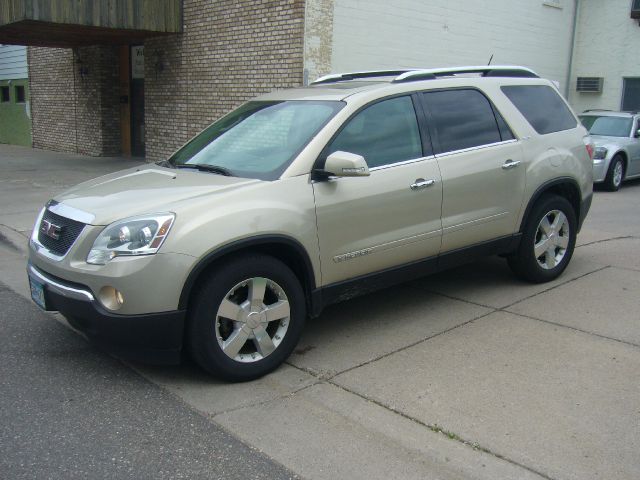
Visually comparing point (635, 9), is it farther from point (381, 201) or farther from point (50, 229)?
point (50, 229)

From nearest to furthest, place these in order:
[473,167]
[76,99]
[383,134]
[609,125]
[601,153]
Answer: [383,134] → [473,167] → [601,153] → [609,125] → [76,99]

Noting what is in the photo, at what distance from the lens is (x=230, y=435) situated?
3.48 metres

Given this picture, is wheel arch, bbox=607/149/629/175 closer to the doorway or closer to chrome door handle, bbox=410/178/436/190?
chrome door handle, bbox=410/178/436/190

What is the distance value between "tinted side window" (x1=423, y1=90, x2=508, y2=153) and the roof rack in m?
0.19

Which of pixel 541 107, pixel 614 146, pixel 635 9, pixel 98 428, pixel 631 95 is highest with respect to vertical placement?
pixel 635 9

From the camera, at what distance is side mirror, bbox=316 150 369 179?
413 centimetres

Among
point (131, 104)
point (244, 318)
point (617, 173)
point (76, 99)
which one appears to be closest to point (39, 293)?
point (244, 318)

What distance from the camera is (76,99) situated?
18.5 metres

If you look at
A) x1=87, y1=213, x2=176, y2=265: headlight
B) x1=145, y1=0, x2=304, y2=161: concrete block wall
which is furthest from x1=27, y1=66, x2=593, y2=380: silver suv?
x1=145, y1=0, x2=304, y2=161: concrete block wall

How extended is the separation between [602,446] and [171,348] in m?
2.39

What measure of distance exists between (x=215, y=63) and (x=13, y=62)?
40.5ft

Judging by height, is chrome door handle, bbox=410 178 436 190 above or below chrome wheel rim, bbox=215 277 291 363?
above

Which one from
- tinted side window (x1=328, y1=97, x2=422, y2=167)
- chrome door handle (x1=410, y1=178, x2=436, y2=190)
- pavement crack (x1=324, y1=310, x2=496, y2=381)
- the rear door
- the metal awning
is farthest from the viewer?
the metal awning

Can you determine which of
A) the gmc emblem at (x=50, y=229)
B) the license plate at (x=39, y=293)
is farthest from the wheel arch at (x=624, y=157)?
the license plate at (x=39, y=293)
